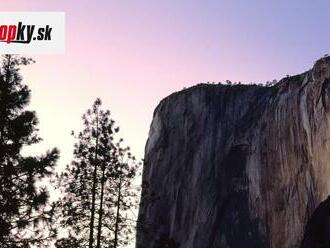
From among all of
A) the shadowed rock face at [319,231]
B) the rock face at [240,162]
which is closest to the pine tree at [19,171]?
the shadowed rock face at [319,231]

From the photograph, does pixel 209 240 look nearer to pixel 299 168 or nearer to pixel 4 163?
pixel 299 168

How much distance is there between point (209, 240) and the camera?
2562 inches

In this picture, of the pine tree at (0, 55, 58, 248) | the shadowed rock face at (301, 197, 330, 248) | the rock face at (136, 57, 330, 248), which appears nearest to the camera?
the pine tree at (0, 55, 58, 248)

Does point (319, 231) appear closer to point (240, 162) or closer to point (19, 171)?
point (19, 171)

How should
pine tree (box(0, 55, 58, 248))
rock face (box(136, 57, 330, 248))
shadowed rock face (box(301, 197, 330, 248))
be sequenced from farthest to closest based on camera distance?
rock face (box(136, 57, 330, 248)) < shadowed rock face (box(301, 197, 330, 248)) < pine tree (box(0, 55, 58, 248))

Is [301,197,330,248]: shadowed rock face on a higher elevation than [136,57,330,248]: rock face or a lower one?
lower

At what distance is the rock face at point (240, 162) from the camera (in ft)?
166

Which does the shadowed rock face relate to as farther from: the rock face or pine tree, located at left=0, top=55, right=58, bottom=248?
pine tree, located at left=0, top=55, right=58, bottom=248

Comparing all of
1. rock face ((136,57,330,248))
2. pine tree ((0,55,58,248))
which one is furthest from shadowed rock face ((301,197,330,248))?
pine tree ((0,55,58,248))

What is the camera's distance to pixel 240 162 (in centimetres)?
6794

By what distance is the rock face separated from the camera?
50.5m

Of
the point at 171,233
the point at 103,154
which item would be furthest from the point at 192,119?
the point at 103,154

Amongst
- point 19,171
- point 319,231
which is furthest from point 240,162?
point 19,171

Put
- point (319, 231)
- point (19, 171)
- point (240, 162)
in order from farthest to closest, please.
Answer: point (240, 162)
point (319, 231)
point (19, 171)
